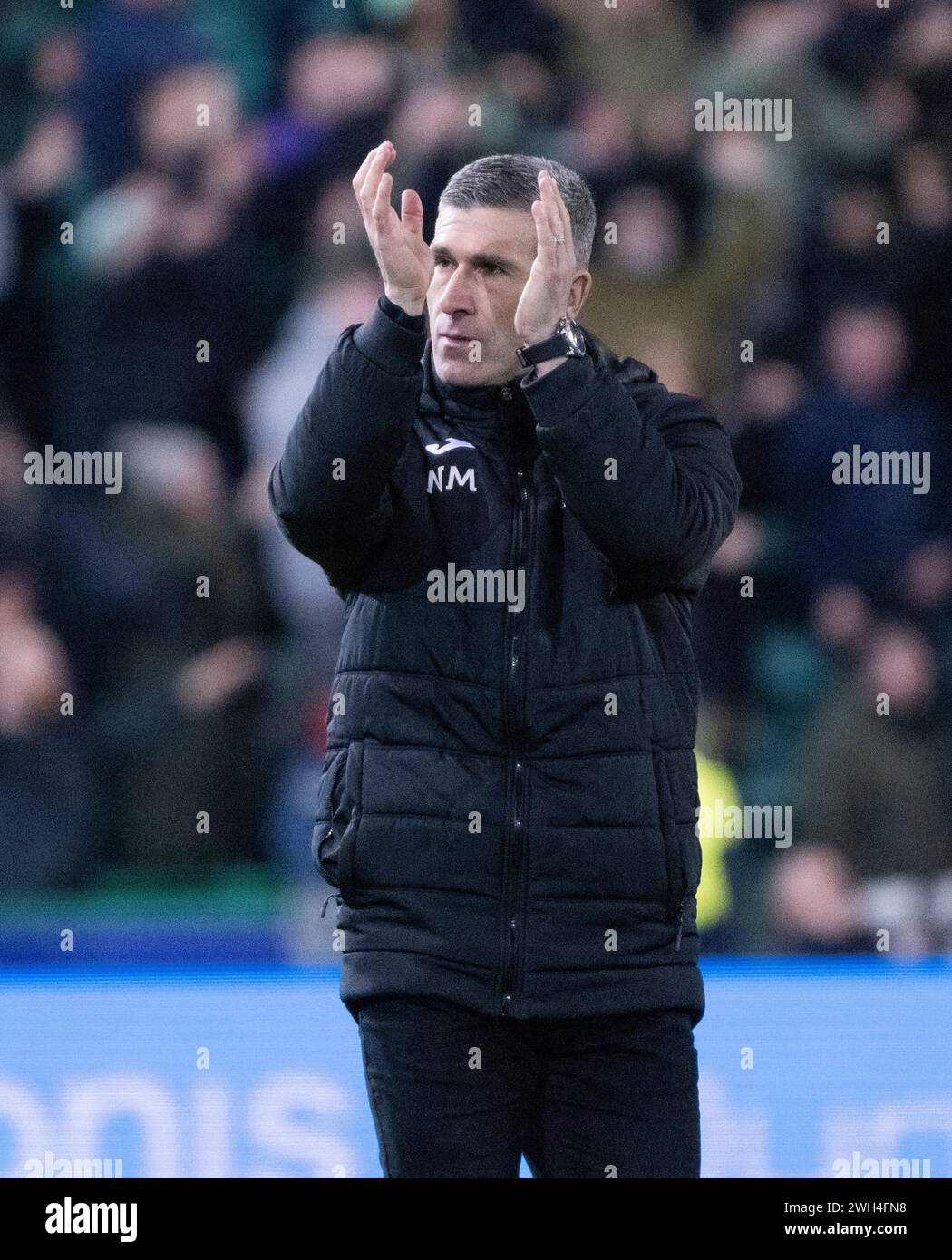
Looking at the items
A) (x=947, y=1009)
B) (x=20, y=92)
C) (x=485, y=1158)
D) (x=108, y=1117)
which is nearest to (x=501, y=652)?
(x=485, y=1158)

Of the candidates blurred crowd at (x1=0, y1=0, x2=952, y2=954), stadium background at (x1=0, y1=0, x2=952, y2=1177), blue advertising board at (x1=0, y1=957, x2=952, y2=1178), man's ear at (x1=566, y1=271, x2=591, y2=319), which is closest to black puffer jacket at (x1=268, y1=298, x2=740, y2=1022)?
man's ear at (x1=566, y1=271, x2=591, y2=319)

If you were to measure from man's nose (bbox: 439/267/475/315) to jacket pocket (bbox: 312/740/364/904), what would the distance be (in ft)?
1.47

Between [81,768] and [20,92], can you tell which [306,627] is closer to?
[81,768]

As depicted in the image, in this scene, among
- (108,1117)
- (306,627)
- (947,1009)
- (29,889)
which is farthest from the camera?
(306,627)

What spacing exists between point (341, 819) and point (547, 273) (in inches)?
21.8

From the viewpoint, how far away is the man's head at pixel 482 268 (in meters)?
1.96

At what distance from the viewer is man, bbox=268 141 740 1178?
1.82m

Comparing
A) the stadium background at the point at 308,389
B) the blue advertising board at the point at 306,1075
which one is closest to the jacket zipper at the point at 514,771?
the blue advertising board at the point at 306,1075

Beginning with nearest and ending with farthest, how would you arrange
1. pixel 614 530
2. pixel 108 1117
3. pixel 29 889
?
pixel 614 530 → pixel 108 1117 → pixel 29 889

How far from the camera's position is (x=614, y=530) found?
1812 mm

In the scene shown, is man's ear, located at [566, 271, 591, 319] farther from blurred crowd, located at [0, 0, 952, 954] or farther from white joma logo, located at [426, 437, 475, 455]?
blurred crowd, located at [0, 0, 952, 954]

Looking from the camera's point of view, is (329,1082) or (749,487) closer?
(329,1082)

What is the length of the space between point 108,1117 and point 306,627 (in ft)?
4.88

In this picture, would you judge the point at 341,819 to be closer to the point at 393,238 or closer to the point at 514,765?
the point at 514,765
